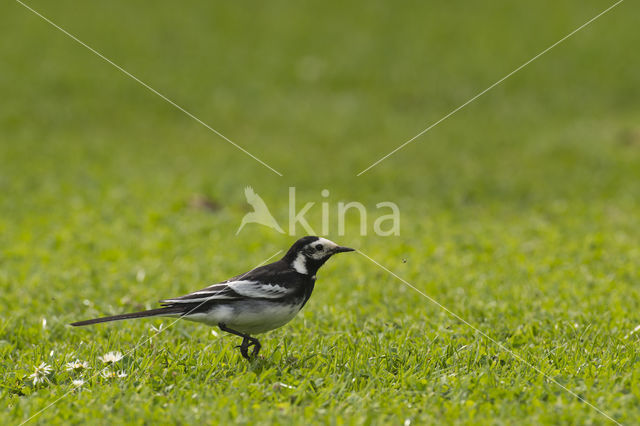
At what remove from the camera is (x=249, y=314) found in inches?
172

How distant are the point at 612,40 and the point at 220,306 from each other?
1859 cm

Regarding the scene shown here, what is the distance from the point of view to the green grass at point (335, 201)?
415 centimetres

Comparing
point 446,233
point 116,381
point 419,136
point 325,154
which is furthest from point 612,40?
point 116,381

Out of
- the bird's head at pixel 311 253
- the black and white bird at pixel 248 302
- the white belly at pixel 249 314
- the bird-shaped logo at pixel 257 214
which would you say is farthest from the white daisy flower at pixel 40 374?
the bird-shaped logo at pixel 257 214

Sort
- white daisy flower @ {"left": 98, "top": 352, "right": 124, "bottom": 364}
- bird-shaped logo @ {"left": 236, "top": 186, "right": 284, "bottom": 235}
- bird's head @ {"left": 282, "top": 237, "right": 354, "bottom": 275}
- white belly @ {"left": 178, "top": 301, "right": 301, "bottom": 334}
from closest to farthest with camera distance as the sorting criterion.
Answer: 1. white belly @ {"left": 178, "top": 301, "right": 301, "bottom": 334}
2. white daisy flower @ {"left": 98, "top": 352, "right": 124, "bottom": 364}
3. bird's head @ {"left": 282, "top": 237, "right": 354, "bottom": 275}
4. bird-shaped logo @ {"left": 236, "top": 186, "right": 284, "bottom": 235}

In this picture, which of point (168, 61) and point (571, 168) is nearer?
point (571, 168)

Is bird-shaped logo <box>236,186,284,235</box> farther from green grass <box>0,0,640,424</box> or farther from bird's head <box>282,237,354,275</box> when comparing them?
bird's head <box>282,237,354,275</box>

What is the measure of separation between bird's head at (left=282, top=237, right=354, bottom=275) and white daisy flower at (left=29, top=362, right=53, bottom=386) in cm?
173

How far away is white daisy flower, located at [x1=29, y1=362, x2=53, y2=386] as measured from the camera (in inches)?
167

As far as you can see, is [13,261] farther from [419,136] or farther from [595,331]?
[419,136]

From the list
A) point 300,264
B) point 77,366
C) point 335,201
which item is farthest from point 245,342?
point 335,201

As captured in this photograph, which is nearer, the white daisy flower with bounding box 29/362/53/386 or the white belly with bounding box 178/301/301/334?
the white daisy flower with bounding box 29/362/53/386

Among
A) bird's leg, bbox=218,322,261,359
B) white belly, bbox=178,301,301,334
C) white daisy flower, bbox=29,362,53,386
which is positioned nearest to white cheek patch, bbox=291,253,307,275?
white belly, bbox=178,301,301,334

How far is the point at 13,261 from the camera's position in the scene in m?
7.94
